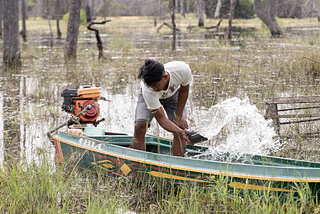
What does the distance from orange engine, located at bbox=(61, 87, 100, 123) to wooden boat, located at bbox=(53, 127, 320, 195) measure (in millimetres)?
733

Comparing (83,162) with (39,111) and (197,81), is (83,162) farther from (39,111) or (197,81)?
(197,81)

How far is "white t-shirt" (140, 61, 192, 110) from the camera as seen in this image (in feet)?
13.1

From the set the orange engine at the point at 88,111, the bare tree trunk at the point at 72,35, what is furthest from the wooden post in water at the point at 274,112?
the bare tree trunk at the point at 72,35

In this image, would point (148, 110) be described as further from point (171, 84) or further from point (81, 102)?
point (81, 102)

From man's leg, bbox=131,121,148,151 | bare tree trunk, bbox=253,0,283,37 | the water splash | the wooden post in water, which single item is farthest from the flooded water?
bare tree trunk, bbox=253,0,283,37

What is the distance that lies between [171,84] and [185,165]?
0.85m

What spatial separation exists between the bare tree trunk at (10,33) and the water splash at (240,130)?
8.34 meters

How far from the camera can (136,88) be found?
8906 mm

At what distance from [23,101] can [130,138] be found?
3.75 metres

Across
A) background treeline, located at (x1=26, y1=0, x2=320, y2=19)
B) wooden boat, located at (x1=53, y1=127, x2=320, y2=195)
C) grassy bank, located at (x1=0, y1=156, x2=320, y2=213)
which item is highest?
background treeline, located at (x1=26, y1=0, x2=320, y2=19)

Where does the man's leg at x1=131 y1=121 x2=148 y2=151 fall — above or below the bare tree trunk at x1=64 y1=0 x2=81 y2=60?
below

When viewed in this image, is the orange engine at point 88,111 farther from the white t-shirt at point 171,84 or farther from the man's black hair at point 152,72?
the man's black hair at point 152,72

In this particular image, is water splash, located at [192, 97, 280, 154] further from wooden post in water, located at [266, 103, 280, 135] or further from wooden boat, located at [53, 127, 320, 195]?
wooden boat, located at [53, 127, 320, 195]

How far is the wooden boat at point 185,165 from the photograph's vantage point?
3498 mm
